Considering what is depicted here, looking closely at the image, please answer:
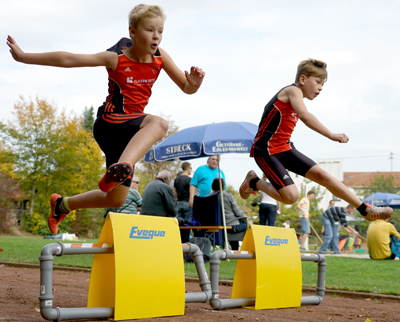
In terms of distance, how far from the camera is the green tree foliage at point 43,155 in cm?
3534

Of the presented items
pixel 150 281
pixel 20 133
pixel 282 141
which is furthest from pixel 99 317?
pixel 20 133

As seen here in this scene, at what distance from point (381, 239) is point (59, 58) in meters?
11.7

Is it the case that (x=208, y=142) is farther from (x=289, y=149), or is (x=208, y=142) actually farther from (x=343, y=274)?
(x=289, y=149)

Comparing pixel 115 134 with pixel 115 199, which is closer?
pixel 115 134

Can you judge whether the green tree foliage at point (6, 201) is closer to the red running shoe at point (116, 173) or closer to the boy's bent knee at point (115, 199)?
the boy's bent knee at point (115, 199)

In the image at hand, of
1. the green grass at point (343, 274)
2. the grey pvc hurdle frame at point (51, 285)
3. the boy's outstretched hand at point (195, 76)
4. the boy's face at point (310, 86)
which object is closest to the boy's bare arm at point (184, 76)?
the boy's outstretched hand at point (195, 76)

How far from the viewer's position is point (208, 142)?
404 inches

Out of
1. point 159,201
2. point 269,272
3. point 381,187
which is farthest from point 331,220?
point 381,187

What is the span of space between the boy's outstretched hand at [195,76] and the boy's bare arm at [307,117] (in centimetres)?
123

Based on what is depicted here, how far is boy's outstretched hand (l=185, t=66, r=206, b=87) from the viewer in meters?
4.56

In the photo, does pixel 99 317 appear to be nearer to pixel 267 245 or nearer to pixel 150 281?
pixel 150 281

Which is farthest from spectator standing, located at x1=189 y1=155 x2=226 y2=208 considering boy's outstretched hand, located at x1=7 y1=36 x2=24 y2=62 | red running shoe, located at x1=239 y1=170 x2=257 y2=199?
boy's outstretched hand, located at x1=7 y1=36 x2=24 y2=62

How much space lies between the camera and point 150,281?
444cm

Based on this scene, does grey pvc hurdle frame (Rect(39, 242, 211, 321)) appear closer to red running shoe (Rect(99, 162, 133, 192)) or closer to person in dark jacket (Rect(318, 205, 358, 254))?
red running shoe (Rect(99, 162, 133, 192))
